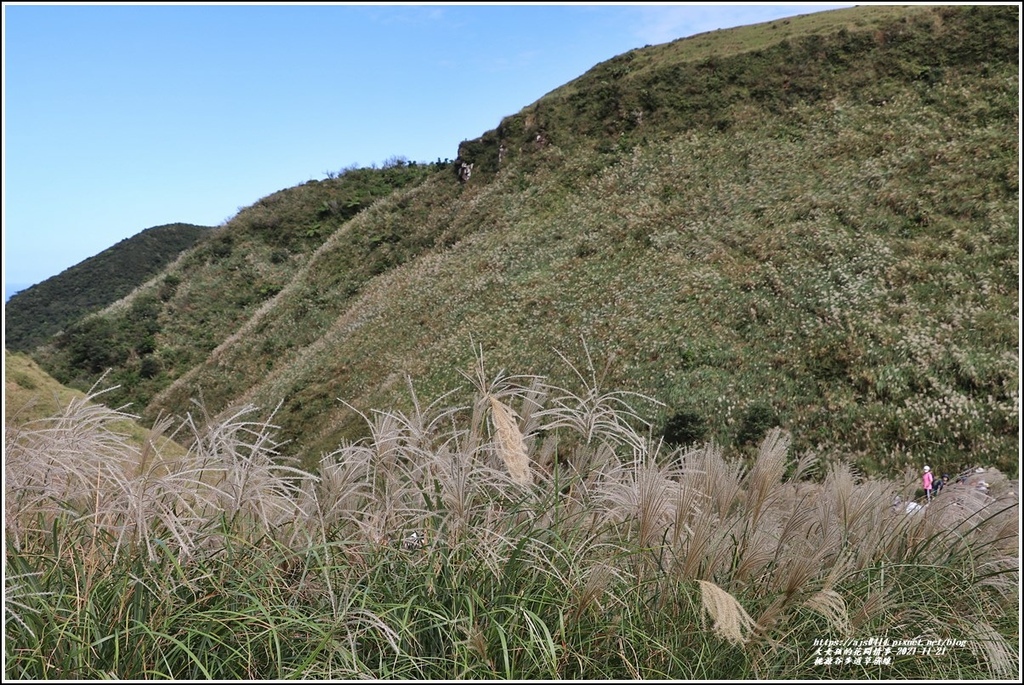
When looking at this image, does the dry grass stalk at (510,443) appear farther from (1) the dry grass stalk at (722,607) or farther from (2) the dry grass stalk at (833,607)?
(2) the dry grass stalk at (833,607)

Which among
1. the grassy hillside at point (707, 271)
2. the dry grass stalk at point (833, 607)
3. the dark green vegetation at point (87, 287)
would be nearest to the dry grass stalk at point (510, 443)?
the dry grass stalk at point (833, 607)

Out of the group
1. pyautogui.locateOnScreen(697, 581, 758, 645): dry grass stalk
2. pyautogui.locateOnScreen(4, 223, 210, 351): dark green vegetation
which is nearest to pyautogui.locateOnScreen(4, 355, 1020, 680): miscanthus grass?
pyautogui.locateOnScreen(697, 581, 758, 645): dry grass stalk

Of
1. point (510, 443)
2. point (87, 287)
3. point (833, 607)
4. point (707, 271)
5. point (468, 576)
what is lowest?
point (707, 271)

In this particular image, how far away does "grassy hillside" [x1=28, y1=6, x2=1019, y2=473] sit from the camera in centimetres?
1538

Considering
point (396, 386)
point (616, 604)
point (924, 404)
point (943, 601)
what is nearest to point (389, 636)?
point (616, 604)

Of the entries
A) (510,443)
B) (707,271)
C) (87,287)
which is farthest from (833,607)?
(87,287)

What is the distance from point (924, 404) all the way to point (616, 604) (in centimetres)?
1332

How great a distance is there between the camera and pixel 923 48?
30859 millimetres

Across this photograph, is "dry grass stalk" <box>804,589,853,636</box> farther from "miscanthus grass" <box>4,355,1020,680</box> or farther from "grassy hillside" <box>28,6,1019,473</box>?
"grassy hillside" <box>28,6,1019,473</box>

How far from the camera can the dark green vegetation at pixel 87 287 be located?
178 ft

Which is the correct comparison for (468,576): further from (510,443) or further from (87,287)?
(87,287)

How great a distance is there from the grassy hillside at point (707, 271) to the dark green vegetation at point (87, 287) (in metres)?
12.6

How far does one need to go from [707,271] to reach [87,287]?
63.7m

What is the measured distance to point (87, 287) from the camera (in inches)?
2576
